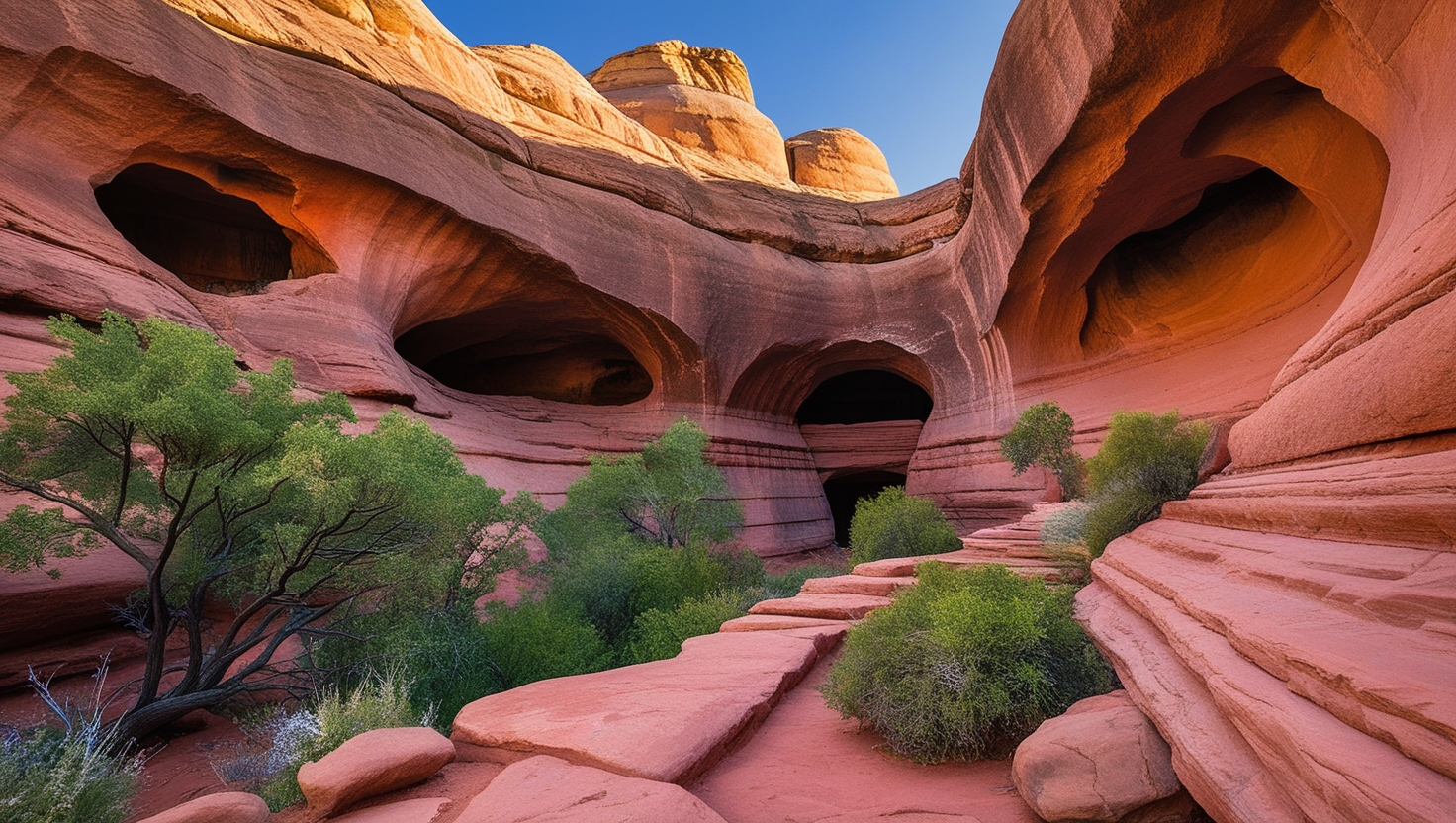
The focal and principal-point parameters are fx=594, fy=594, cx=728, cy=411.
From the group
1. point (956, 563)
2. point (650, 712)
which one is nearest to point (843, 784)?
point (650, 712)

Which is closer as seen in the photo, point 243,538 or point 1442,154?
point 1442,154

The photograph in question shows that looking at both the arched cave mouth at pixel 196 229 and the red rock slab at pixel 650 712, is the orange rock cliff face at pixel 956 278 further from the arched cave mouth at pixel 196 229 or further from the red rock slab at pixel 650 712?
the red rock slab at pixel 650 712

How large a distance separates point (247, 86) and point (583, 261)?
5.93 metres

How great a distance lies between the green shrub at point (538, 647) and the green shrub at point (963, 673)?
3418mm

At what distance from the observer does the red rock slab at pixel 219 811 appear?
7.04 feet

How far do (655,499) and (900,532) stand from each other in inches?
184

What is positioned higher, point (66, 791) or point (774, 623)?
point (774, 623)

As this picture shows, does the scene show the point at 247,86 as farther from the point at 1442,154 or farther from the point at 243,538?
the point at 1442,154

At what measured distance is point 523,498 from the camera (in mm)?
7469

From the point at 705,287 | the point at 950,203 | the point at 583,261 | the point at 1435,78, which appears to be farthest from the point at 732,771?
the point at 950,203

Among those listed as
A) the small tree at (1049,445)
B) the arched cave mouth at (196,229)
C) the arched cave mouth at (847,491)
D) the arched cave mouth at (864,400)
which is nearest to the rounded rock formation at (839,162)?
A: the arched cave mouth at (864,400)

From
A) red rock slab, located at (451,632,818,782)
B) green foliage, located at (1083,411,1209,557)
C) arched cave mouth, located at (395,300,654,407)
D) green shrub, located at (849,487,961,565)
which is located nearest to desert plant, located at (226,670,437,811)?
red rock slab, located at (451,632,818,782)

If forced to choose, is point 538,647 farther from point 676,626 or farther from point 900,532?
→ point 900,532

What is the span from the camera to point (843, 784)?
2436 mm
